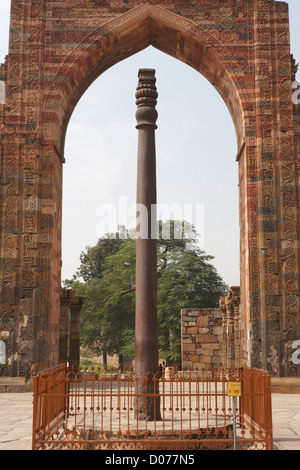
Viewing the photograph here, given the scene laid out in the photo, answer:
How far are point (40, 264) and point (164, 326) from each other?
1151 centimetres

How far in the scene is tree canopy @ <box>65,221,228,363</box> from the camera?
1981 cm

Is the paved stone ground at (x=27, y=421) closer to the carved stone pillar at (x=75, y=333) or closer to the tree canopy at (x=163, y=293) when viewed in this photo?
the carved stone pillar at (x=75, y=333)

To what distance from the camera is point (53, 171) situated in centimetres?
921

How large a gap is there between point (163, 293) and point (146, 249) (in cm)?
1506

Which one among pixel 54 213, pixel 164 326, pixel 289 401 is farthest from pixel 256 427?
pixel 164 326

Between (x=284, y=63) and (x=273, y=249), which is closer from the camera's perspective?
(x=273, y=249)

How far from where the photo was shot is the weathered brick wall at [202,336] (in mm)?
14375

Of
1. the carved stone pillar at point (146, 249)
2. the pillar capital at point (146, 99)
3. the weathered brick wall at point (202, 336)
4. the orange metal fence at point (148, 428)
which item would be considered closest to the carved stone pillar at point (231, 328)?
the weathered brick wall at point (202, 336)

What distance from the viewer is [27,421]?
552cm

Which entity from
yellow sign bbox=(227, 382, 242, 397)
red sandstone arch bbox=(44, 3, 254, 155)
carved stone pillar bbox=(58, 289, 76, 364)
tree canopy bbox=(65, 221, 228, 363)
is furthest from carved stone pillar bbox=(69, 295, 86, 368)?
yellow sign bbox=(227, 382, 242, 397)

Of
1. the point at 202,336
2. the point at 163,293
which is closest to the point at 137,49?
the point at 202,336

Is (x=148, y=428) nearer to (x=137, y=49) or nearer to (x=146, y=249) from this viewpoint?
(x=146, y=249)

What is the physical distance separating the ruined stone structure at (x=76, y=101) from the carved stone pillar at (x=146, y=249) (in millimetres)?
3864

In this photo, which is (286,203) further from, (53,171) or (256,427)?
(256,427)
